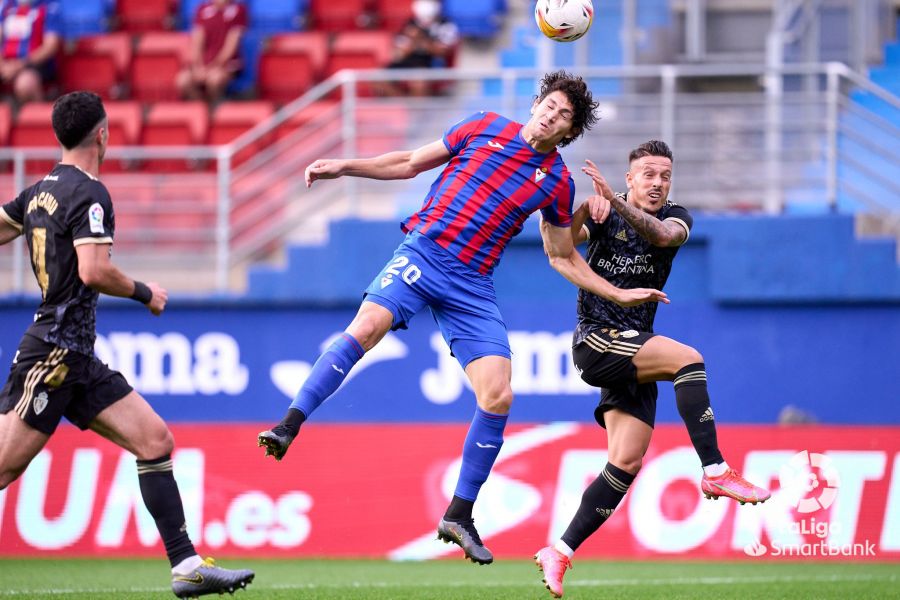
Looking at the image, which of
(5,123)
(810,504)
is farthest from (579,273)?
(5,123)

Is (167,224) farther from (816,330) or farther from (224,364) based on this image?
(816,330)

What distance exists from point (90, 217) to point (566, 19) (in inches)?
126

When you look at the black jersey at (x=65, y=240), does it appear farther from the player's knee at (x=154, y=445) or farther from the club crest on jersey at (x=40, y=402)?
the player's knee at (x=154, y=445)

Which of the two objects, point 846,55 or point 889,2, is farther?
point 889,2

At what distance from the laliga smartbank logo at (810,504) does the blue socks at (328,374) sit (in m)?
4.61

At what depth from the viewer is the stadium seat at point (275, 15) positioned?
640 inches

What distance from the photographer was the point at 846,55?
13750 mm

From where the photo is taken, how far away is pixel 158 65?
623 inches

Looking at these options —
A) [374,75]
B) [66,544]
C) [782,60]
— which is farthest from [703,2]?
[66,544]

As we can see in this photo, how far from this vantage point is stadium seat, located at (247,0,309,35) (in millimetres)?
16250

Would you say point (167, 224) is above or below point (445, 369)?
above

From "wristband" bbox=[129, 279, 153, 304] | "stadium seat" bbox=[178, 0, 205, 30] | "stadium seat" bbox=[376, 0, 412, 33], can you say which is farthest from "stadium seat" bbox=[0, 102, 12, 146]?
"wristband" bbox=[129, 279, 153, 304]

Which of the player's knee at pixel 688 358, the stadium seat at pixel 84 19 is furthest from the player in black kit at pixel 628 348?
the stadium seat at pixel 84 19

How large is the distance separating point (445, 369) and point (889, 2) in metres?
6.79
